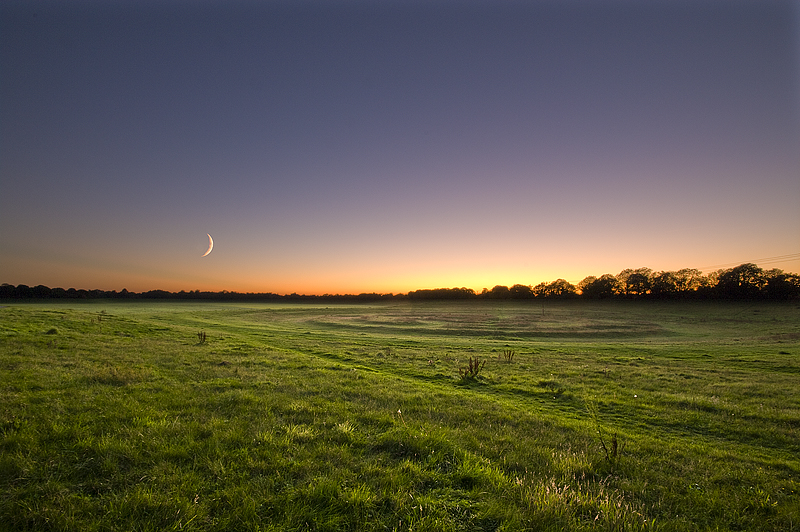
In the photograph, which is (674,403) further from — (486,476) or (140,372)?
(140,372)

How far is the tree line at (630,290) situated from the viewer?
316ft

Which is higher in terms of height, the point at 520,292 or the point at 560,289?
the point at 560,289

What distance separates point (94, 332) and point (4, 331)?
5091 millimetres

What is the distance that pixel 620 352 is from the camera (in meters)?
29.5

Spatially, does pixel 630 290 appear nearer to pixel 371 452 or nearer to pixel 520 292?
pixel 520 292

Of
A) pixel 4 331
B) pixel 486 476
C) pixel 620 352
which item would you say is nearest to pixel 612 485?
pixel 486 476

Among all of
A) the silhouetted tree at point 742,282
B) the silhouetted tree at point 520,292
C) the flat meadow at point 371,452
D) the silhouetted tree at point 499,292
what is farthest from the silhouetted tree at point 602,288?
the flat meadow at point 371,452

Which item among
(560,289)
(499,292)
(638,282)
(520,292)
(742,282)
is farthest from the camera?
(499,292)

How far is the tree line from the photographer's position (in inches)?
3792

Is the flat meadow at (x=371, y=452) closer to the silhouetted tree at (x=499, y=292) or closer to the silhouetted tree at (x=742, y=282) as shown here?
the silhouetted tree at (x=742, y=282)

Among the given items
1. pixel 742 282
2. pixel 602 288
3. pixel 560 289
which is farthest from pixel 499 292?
pixel 742 282

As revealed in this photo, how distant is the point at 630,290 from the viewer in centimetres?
12138

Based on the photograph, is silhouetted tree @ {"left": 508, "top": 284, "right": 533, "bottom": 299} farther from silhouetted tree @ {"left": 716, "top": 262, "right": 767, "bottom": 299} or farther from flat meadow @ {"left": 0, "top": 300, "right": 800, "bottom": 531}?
flat meadow @ {"left": 0, "top": 300, "right": 800, "bottom": 531}

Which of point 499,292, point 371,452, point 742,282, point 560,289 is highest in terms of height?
point 742,282
